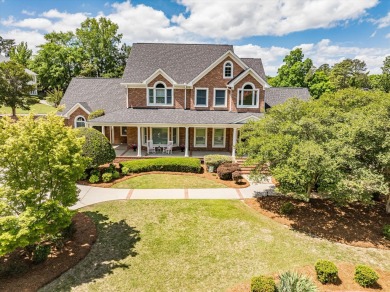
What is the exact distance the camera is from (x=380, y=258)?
35.8 ft

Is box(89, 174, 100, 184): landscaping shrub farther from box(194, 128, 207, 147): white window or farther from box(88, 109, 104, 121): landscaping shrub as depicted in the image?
box(194, 128, 207, 147): white window

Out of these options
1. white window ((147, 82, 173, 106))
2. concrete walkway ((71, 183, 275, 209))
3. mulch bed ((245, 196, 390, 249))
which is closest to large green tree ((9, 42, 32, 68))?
white window ((147, 82, 173, 106))

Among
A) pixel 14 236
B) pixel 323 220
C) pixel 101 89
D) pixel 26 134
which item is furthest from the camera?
pixel 101 89

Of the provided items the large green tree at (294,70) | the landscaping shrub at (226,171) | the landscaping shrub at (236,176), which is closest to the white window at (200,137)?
the landscaping shrub at (226,171)

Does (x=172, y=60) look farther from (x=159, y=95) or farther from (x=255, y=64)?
(x=255, y=64)

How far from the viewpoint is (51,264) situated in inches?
387

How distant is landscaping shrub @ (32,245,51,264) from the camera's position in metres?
9.73

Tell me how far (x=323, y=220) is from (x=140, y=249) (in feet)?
31.5

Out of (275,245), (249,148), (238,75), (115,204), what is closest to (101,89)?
(238,75)

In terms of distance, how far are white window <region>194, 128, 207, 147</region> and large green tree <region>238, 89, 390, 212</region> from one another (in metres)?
10.8

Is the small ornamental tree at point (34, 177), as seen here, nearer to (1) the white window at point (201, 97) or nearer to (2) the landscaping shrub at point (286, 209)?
(2) the landscaping shrub at point (286, 209)

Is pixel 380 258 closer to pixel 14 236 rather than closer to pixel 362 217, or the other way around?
pixel 362 217

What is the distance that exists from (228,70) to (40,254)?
21.5 metres

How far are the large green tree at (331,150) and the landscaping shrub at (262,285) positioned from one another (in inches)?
202
